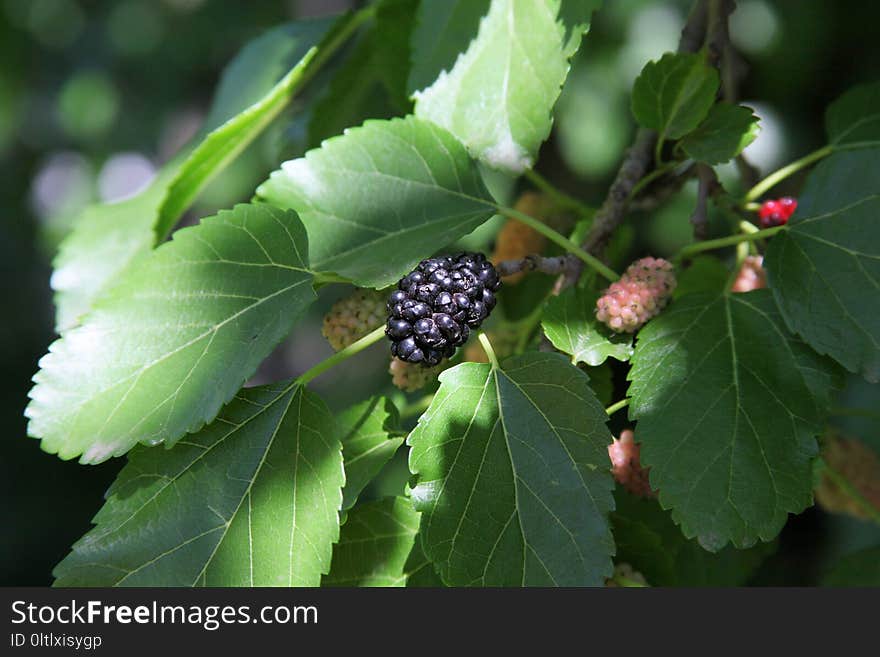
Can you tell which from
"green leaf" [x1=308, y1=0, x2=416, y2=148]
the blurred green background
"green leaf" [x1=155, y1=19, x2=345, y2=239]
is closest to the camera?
"green leaf" [x1=155, y1=19, x2=345, y2=239]

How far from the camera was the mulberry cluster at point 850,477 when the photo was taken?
105cm

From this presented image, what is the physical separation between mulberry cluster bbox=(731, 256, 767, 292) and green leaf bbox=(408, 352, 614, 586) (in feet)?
1.02

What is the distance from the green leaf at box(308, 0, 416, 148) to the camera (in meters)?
1.02

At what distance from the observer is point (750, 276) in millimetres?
922

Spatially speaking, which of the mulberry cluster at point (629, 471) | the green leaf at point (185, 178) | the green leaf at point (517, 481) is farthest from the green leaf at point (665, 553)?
the green leaf at point (185, 178)

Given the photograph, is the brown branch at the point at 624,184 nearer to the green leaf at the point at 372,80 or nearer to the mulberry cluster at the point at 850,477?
the green leaf at the point at 372,80

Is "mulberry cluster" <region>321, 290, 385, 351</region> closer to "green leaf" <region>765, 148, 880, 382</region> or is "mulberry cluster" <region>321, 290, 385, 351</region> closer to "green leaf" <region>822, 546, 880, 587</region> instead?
"green leaf" <region>765, 148, 880, 382</region>

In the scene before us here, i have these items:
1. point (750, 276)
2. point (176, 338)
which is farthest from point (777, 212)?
point (176, 338)

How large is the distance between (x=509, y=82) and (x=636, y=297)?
0.23m

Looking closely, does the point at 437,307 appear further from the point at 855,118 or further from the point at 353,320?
the point at 855,118

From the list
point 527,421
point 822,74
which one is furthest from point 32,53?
point 527,421

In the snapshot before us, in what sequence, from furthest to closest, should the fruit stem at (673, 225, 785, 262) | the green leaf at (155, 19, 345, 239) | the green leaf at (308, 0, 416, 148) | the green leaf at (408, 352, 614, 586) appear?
the green leaf at (308, 0, 416, 148) < the green leaf at (155, 19, 345, 239) < the fruit stem at (673, 225, 785, 262) < the green leaf at (408, 352, 614, 586)

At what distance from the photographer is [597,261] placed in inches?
31.6

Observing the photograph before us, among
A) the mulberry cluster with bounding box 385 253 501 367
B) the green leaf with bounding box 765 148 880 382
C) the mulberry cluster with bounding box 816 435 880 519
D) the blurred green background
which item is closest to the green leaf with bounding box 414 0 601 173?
the mulberry cluster with bounding box 385 253 501 367
